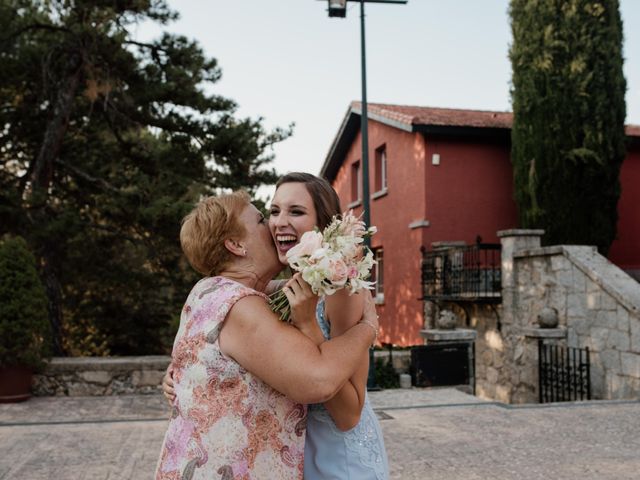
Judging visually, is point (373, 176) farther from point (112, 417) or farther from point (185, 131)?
point (112, 417)

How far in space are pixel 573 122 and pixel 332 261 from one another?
43.3 ft

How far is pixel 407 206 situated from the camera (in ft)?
50.9

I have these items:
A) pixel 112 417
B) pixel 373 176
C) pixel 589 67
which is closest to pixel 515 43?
pixel 589 67

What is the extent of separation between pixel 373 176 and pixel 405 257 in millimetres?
3436

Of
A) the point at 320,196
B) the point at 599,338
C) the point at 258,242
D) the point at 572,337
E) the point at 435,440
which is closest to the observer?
the point at 258,242

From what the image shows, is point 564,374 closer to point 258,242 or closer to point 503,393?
point 503,393

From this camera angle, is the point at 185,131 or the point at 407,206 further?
the point at 407,206

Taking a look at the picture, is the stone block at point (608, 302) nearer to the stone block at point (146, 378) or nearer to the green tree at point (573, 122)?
the green tree at point (573, 122)

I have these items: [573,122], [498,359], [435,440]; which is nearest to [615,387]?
[498,359]

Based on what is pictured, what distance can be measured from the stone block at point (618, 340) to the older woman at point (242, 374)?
24.3 feet

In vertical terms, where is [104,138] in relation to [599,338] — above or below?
above

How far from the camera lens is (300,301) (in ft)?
5.61

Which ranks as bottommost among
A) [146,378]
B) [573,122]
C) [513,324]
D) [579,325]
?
[146,378]

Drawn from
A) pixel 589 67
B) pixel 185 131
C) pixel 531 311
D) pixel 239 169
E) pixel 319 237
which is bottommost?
pixel 531 311
